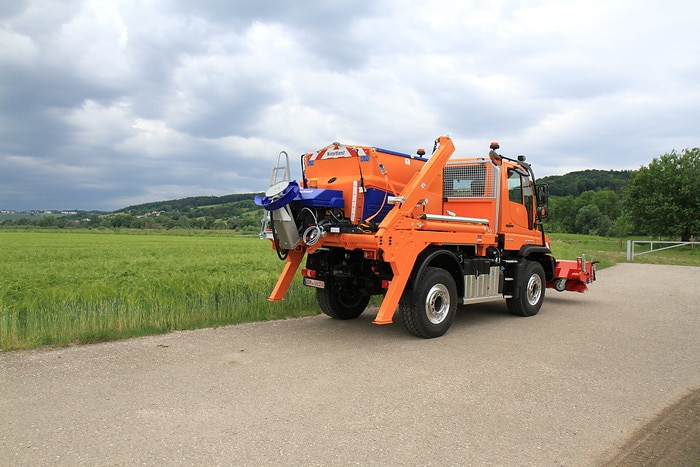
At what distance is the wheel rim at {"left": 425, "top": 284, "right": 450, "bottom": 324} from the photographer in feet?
25.0

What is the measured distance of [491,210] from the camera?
922 cm

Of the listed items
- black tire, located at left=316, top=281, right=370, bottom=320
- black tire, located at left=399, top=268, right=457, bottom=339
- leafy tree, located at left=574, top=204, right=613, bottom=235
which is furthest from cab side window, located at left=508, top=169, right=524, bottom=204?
leafy tree, located at left=574, top=204, right=613, bottom=235

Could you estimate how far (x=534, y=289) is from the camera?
33.6 ft

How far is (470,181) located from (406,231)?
2.87 metres

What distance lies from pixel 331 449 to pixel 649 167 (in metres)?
46.2

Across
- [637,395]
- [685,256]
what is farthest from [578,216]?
[637,395]

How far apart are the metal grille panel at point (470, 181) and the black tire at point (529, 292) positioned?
1.84m

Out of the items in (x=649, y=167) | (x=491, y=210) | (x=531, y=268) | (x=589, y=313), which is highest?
(x=649, y=167)

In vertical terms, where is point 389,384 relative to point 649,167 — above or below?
below

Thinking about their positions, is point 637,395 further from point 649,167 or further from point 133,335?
point 649,167

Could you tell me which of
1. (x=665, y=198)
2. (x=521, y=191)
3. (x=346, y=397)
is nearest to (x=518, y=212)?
(x=521, y=191)

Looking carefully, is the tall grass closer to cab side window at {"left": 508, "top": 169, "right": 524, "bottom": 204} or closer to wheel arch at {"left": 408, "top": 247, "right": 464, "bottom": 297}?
wheel arch at {"left": 408, "top": 247, "right": 464, "bottom": 297}

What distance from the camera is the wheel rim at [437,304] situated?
300 inches

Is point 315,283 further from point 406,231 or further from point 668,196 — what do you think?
point 668,196
